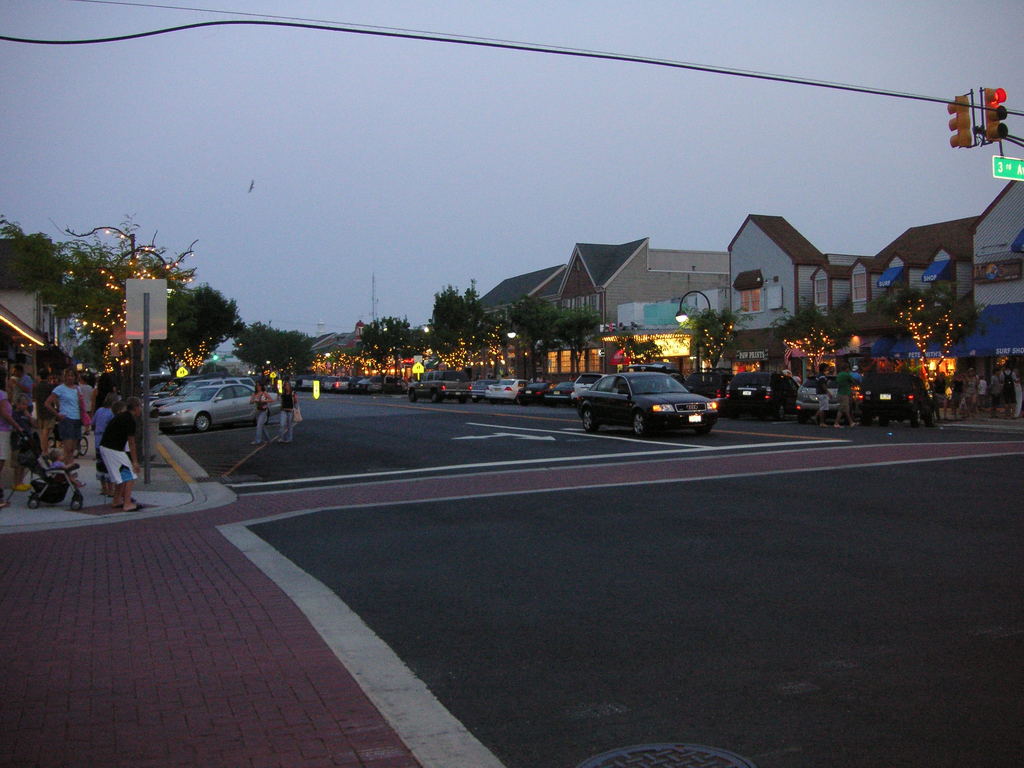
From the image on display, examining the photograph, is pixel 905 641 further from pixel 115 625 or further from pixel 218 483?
pixel 218 483

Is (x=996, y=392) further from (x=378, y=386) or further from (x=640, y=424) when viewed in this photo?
(x=378, y=386)

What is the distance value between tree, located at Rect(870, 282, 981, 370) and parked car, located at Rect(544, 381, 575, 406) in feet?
56.9

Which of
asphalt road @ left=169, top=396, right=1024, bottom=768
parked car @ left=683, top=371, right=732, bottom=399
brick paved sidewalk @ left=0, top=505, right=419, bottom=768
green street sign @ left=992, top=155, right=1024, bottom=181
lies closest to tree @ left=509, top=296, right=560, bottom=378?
parked car @ left=683, top=371, right=732, bottom=399

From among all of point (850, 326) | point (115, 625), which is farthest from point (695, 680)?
point (850, 326)

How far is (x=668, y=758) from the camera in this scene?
4.23m

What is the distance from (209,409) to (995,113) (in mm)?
24051

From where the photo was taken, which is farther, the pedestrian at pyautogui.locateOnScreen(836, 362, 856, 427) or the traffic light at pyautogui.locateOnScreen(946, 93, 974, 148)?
the pedestrian at pyautogui.locateOnScreen(836, 362, 856, 427)

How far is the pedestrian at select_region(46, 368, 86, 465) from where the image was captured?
625 inches

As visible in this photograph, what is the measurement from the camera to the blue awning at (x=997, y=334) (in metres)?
34.2

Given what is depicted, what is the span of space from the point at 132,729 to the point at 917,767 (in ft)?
11.6

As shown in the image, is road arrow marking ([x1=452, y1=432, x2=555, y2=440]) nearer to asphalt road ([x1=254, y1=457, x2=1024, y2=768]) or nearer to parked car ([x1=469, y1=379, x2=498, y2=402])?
asphalt road ([x1=254, y1=457, x2=1024, y2=768])

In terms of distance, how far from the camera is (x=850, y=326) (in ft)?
140

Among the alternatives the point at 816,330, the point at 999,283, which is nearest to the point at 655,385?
the point at 816,330

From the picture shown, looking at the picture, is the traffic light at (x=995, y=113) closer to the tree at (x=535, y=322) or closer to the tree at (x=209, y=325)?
the tree at (x=535, y=322)
